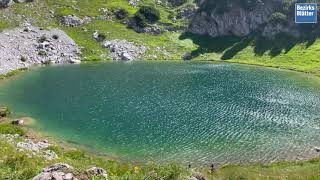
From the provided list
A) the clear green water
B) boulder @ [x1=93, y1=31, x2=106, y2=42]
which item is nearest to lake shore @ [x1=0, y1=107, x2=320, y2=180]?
the clear green water

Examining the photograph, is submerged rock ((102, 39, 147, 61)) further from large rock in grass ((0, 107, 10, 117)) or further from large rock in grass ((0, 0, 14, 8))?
large rock in grass ((0, 107, 10, 117))

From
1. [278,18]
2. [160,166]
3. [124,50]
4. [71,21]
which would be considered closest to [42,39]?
[71,21]

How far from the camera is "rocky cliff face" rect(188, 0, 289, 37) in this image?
179875 millimetres

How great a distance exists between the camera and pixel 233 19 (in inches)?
7279

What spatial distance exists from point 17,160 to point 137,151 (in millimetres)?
20543

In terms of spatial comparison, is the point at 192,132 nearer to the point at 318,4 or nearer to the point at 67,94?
the point at 67,94

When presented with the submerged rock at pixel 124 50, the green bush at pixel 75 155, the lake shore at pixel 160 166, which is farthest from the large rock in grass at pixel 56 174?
the submerged rock at pixel 124 50

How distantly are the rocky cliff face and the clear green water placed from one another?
60466mm

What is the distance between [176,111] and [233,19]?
12176 centimetres

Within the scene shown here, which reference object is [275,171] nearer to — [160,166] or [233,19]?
[160,166]

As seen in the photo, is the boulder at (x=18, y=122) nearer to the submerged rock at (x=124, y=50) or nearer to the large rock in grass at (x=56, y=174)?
the large rock in grass at (x=56, y=174)

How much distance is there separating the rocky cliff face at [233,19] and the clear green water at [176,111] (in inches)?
2381

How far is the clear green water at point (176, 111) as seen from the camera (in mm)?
55562

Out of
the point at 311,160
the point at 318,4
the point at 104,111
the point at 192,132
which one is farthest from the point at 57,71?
the point at 318,4
